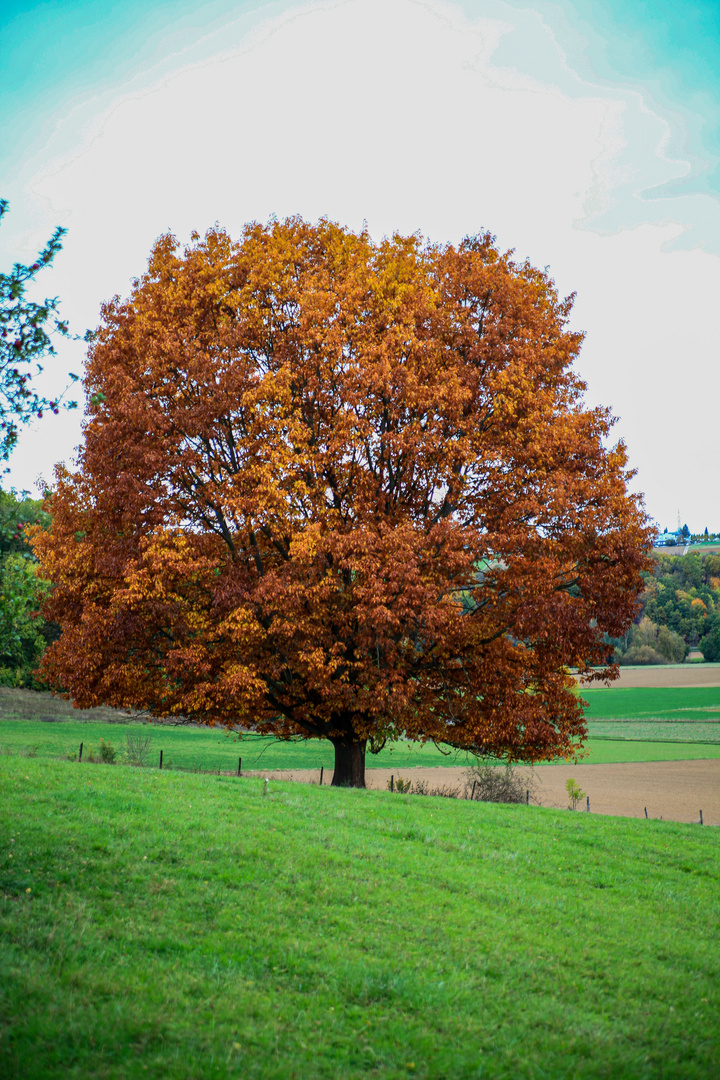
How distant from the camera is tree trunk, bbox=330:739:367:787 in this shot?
57.1 feet

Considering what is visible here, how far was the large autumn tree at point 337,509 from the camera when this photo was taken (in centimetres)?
1416

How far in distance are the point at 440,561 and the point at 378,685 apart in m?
2.65

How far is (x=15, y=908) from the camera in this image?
6.38 m

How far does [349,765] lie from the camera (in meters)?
17.5

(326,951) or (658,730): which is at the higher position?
(326,951)

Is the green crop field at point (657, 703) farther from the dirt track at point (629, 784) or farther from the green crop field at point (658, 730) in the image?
the dirt track at point (629, 784)

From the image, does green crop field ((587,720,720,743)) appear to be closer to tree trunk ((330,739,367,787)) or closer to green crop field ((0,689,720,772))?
green crop field ((0,689,720,772))

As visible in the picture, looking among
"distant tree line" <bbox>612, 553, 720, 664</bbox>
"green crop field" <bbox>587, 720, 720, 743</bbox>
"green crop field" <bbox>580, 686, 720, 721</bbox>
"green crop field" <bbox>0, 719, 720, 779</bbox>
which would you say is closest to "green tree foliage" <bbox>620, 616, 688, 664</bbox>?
"distant tree line" <bbox>612, 553, 720, 664</bbox>

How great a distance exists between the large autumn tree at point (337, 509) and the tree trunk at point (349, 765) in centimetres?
56

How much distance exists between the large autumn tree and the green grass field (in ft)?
12.7

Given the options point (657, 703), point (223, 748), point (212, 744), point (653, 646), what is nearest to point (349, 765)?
point (223, 748)

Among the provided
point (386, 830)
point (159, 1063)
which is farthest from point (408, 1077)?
point (386, 830)

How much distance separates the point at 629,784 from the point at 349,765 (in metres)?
22.2

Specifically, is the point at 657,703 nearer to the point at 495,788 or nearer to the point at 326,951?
the point at 495,788
